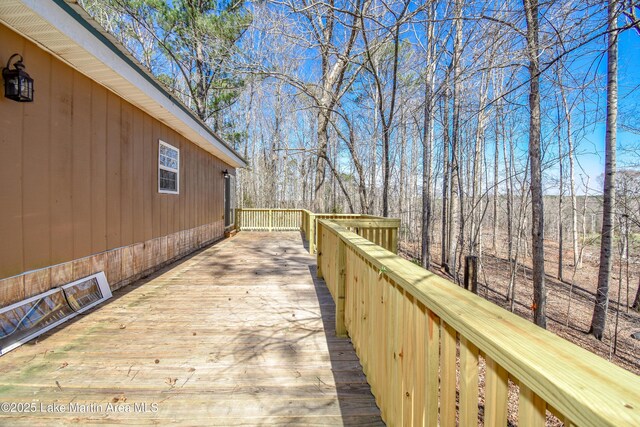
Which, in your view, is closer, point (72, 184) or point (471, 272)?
point (72, 184)

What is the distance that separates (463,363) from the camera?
2.87 ft

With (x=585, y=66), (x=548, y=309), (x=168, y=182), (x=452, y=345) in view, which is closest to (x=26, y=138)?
(x=168, y=182)

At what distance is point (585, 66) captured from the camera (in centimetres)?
309

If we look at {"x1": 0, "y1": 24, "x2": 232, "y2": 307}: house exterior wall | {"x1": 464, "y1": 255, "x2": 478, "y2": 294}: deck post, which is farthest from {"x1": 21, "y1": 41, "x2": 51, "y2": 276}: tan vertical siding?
{"x1": 464, "y1": 255, "x2": 478, "y2": 294}: deck post

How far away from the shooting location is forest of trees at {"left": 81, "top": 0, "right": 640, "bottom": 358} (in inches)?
141

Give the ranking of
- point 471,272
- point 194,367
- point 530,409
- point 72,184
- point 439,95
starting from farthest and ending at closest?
1. point 439,95
2. point 471,272
3. point 72,184
4. point 194,367
5. point 530,409

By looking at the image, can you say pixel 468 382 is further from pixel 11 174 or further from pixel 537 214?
pixel 537 214

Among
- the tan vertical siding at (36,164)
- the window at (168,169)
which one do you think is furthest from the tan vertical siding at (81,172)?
the window at (168,169)

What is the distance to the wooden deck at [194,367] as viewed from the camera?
5.57 feet

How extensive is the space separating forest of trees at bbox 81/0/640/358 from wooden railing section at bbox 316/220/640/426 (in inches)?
98.2

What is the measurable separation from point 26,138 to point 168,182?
280 cm

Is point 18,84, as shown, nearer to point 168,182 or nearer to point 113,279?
point 113,279

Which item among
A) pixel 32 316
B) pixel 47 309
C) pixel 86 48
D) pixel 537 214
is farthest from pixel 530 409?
pixel 537 214

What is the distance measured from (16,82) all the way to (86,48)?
2.15 ft
